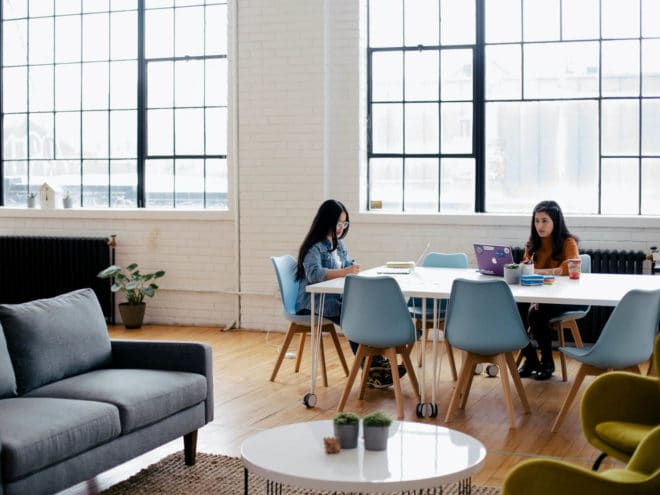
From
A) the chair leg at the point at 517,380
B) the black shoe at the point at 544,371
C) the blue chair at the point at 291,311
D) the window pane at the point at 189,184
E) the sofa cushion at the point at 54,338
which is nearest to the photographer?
the sofa cushion at the point at 54,338

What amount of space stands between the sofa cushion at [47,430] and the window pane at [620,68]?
541 centimetres

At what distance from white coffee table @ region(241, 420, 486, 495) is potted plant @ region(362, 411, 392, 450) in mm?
30

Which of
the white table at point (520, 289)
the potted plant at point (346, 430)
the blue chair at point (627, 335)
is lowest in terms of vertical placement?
the potted plant at point (346, 430)

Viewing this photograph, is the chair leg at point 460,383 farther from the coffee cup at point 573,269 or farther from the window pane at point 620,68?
the window pane at point 620,68

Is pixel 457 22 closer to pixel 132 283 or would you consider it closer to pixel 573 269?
pixel 573 269

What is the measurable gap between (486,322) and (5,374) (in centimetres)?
247

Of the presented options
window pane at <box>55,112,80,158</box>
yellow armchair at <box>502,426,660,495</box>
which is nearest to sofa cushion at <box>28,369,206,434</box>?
yellow armchair at <box>502,426,660,495</box>

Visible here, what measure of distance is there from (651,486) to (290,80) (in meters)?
6.24

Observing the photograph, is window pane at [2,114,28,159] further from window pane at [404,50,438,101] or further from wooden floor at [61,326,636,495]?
window pane at [404,50,438,101]

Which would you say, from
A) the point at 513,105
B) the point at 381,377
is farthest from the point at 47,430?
the point at 513,105

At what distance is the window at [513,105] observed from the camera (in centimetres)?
780

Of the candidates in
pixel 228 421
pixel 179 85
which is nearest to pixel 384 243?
pixel 179 85

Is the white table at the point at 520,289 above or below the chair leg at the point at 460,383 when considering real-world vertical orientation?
above

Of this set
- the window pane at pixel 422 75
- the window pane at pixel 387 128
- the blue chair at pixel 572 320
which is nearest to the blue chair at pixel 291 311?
the blue chair at pixel 572 320
